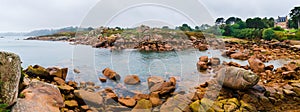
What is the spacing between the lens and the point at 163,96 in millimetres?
6586

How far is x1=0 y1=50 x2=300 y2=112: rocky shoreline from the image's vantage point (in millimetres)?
4863

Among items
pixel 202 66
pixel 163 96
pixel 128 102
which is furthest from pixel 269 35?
pixel 128 102

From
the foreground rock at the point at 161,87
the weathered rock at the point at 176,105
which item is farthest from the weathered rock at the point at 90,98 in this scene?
the foreground rock at the point at 161,87

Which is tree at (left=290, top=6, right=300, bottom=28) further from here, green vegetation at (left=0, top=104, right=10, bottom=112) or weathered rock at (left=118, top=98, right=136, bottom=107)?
green vegetation at (left=0, top=104, right=10, bottom=112)

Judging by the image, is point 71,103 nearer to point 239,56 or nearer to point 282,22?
point 239,56

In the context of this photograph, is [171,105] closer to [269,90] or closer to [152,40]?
[269,90]

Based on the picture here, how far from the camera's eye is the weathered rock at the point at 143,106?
17.8ft

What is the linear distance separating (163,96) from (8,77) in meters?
4.07

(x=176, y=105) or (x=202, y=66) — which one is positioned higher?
(x=202, y=66)

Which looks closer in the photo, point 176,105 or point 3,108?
point 3,108

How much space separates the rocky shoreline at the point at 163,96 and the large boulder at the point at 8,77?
1.6 inches

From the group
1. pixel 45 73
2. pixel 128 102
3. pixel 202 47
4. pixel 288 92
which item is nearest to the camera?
pixel 128 102

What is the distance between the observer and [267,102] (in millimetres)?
6102

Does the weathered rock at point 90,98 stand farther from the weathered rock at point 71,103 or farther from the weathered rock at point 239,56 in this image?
the weathered rock at point 239,56
